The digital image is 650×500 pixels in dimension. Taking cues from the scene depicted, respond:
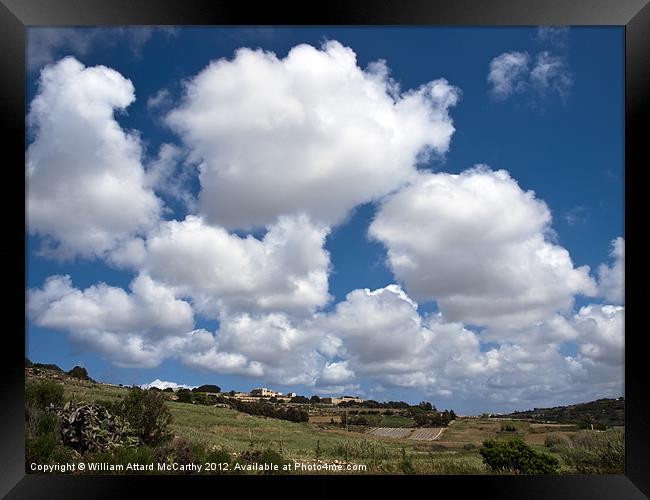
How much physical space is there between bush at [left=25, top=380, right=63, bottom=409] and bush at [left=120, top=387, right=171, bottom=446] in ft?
1.68

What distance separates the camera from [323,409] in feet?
18.0

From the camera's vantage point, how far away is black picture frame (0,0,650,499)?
277 centimetres

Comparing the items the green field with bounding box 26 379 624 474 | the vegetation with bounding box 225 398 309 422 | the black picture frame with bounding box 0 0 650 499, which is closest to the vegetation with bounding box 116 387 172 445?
the green field with bounding box 26 379 624 474

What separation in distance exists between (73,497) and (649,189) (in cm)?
317

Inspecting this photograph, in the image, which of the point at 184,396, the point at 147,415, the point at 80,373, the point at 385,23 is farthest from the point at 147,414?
the point at 385,23

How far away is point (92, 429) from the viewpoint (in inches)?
166

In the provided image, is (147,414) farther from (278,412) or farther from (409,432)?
(409,432)

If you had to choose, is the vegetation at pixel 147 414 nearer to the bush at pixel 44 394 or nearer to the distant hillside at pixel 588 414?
the bush at pixel 44 394

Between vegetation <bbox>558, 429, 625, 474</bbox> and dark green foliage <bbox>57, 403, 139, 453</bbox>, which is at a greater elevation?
dark green foliage <bbox>57, 403, 139, 453</bbox>

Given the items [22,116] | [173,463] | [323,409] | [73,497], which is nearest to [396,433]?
[323,409]

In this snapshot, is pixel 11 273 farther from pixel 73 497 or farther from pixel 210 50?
pixel 210 50

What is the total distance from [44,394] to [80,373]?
56 cm

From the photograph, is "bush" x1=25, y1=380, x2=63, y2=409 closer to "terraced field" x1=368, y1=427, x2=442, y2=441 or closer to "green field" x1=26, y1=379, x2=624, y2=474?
"green field" x1=26, y1=379, x2=624, y2=474

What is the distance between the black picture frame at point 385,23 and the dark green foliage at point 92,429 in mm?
1257
